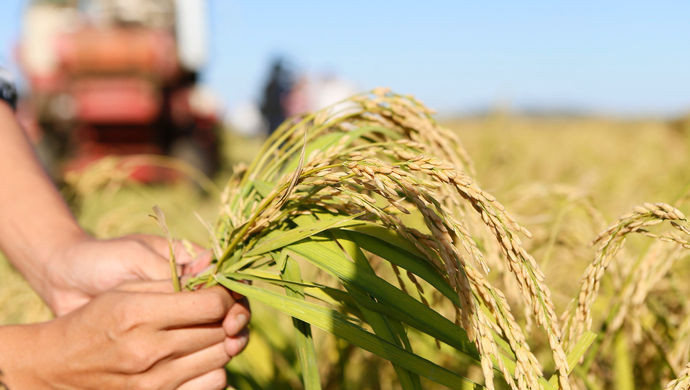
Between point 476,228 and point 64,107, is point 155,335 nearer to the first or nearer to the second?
point 476,228

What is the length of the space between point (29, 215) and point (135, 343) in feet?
1.82

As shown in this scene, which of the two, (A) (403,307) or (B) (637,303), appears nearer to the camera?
(A) (403,307)

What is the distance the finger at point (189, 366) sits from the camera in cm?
101

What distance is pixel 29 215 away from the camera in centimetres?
132

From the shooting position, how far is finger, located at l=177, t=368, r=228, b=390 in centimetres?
106

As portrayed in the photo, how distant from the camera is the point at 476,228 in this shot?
3.64 ft

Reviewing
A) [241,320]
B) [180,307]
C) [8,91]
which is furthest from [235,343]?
[8,91]

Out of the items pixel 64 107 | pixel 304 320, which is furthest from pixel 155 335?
pixel 64 107

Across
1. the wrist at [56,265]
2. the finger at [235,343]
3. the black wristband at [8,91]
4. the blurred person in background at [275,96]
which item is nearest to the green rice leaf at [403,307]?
the finger at [235,343]

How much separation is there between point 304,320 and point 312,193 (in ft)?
0.70

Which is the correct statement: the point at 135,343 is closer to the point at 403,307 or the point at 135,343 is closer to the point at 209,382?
the point at 209,382

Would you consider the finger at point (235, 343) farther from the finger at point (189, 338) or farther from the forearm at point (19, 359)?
the forearm at point (19, 359)

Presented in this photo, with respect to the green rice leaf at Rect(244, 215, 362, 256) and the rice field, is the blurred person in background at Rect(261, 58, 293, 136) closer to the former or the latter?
the rice field

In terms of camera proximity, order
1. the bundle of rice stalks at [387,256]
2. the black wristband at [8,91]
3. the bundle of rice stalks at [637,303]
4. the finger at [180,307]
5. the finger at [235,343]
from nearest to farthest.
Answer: the bundle of rice stalks at [387,256]
the bundle of rice stalks at [637,303]
the finger at [180,307]
the finger at [235,343]
the black wristband at [8,91]
